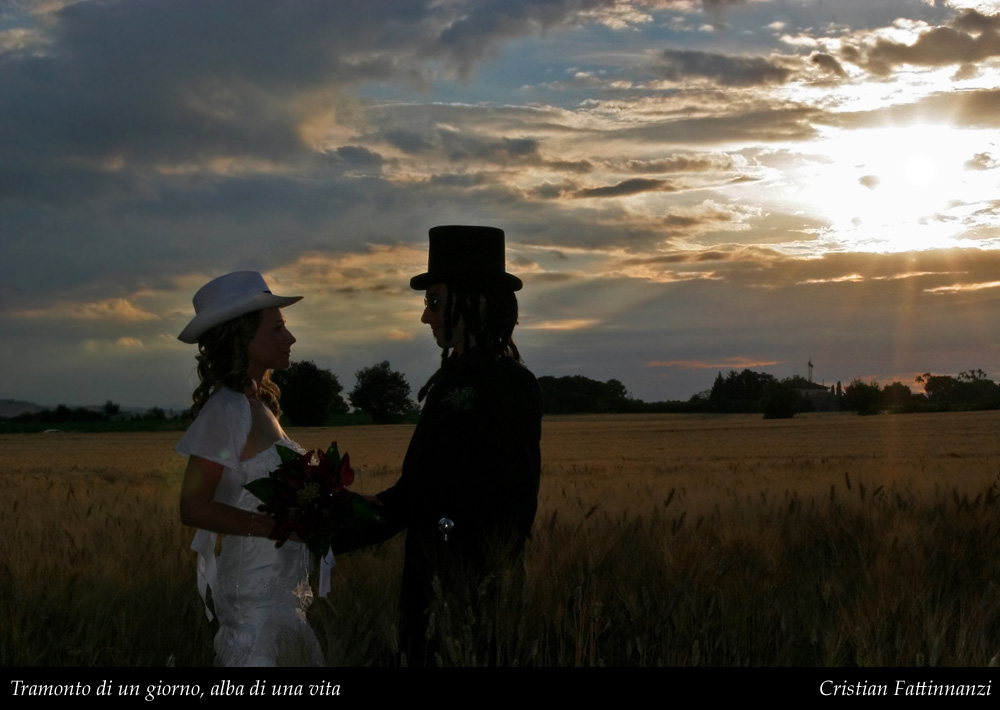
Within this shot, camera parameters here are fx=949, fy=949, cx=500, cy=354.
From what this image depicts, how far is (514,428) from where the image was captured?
11.5ft

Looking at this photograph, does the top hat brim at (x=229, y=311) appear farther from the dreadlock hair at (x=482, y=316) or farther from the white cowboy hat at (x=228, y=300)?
the dreadlock hair at (x=482, y=316)

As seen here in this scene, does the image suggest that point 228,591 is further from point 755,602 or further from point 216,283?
point 755,602

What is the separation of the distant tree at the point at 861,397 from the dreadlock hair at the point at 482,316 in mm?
63895

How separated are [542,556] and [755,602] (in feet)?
3.35

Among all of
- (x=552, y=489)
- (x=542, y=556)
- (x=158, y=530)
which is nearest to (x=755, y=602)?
(x=542, y=556)

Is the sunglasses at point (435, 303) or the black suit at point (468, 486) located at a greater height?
the sunglasses at point (435, 303)

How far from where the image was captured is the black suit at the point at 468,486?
341 cm

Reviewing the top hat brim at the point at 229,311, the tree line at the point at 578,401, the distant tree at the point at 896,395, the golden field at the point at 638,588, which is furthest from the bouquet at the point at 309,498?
the distant tree at the point at 896,395

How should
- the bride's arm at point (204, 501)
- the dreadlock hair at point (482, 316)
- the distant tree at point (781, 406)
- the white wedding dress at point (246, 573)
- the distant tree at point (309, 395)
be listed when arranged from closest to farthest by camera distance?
the bride's arm at point (204, 501) < the white wedding dress at point (246, 573) < the dreadlock hair at point (482, 316) < the distant tree at point (781, 406) < the distant tree at point (309, 395)

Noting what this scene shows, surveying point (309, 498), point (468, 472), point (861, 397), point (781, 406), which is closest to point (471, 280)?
point (468, 472)

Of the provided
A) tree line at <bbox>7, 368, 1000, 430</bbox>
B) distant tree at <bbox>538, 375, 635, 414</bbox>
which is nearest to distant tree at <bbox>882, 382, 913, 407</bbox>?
tree line at <bbox>7, 368, 1000, 430</bbox>

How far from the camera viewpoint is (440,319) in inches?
149

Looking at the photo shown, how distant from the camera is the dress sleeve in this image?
10.2ft

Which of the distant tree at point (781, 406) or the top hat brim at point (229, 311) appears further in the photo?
the distant tree at point (781, 406)
